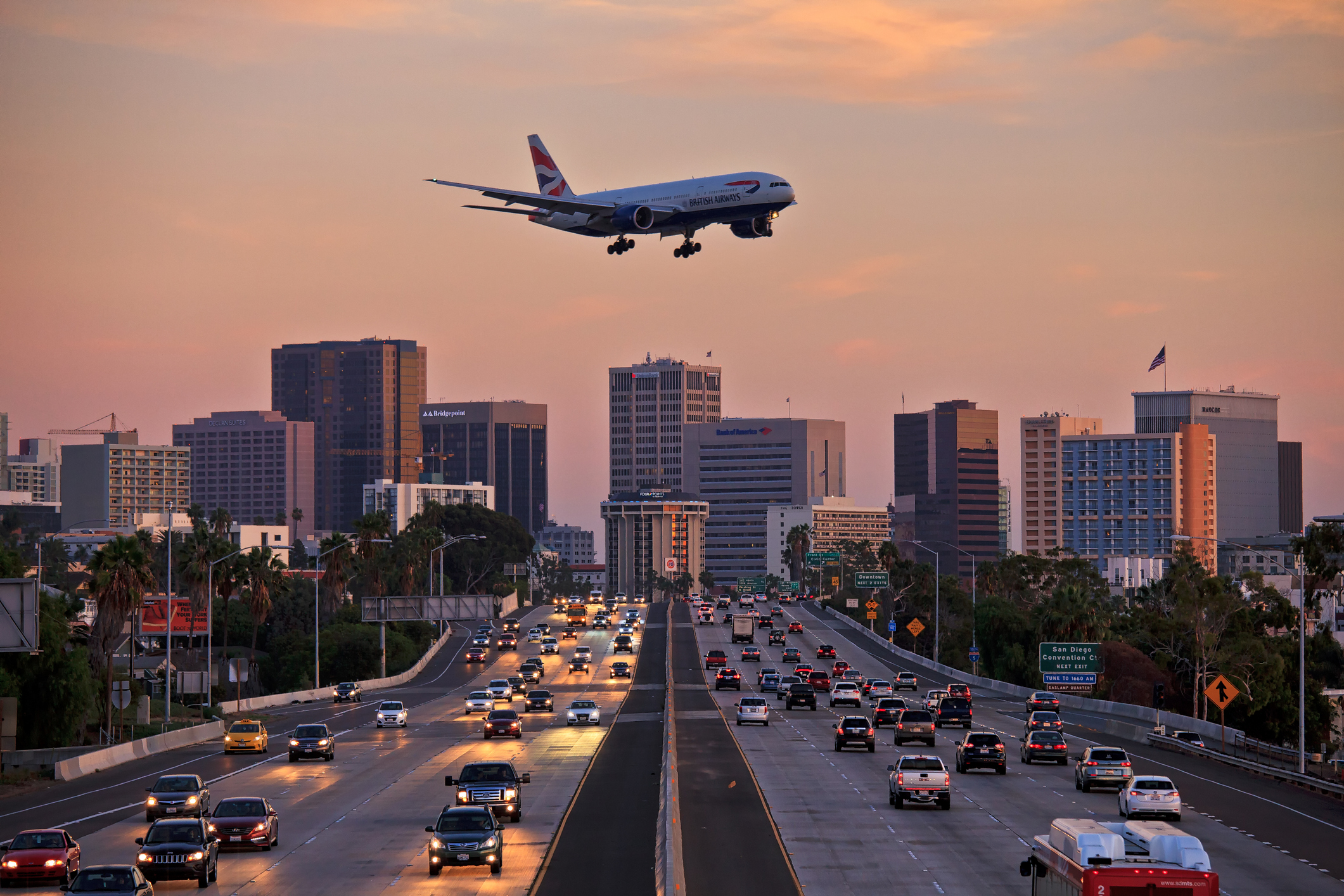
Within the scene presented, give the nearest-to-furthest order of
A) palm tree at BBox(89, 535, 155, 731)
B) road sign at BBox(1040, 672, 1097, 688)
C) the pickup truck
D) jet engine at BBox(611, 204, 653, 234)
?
1. the pickup truck
2. jet engine at BBox(611, 204, 653, 234)
3. palm tree at BBox(89, 535, 155, 731)
4. road sign at BBox(1040, 672, 1097, 688)

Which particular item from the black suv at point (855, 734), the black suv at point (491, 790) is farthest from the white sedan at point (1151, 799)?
the black suv at point (855, 734)

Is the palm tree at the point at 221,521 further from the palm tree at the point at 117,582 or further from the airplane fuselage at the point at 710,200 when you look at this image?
the airplane fuselage at the point at 710,200

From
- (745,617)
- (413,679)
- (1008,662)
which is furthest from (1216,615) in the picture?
(413,679)

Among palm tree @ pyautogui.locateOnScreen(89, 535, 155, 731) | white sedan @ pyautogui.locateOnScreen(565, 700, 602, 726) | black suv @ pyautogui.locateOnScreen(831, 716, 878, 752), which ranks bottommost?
white sedan @ pyautogui.locateOnScreen(565, 700, 602, 726)

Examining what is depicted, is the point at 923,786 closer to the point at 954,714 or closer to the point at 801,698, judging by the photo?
the point at 954,714

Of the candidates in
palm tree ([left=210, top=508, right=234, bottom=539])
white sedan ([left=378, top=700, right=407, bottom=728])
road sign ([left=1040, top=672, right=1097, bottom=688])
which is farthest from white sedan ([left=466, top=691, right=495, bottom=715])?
palm tree ([left=210, top=508, right=234, bottom=539])

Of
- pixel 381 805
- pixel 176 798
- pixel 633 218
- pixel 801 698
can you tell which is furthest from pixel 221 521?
pixel 176 798

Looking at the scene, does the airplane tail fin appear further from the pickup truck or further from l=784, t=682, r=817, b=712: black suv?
the pickup truck
